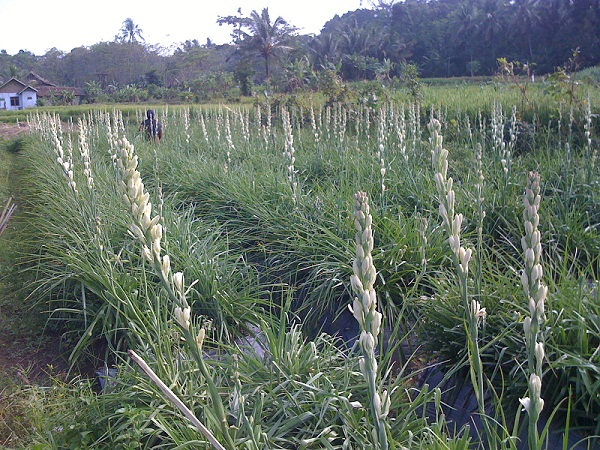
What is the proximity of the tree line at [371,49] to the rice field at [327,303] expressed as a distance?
20966 mm

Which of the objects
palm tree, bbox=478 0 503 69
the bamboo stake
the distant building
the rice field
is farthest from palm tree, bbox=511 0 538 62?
the bamboo stake

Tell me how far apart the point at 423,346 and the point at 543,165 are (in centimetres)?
415

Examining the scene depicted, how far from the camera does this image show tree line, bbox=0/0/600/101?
43125 millimetres

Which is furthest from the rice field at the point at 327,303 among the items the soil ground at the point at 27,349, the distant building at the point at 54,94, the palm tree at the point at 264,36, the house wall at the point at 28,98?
the house wall at the point at 28,98

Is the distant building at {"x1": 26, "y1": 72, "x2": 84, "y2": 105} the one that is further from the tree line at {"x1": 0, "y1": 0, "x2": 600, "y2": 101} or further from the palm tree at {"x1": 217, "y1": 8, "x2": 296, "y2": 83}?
the palm tree at {"x1": 217, "y1": 8, "x2": 296, "y2": 83}

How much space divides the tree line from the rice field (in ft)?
68.8

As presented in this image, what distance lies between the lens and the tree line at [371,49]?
141 feet

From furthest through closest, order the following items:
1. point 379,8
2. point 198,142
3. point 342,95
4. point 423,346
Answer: point 379,8, point 342,95, point 198,142, point 423,346

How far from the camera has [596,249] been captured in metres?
4.81

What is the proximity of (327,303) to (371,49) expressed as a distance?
55.1 meters

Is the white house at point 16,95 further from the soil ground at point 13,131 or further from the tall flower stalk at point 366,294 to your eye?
the tall flower stalk at point 366,294

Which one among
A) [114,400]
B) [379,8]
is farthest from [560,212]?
[379,8]

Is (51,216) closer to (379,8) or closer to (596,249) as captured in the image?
(596,249)

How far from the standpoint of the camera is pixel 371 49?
55969 millimetres
